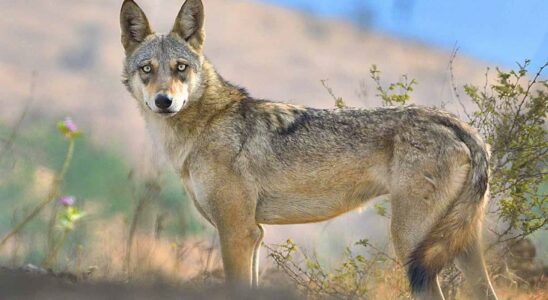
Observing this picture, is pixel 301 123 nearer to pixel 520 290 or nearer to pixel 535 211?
pixel 535 211

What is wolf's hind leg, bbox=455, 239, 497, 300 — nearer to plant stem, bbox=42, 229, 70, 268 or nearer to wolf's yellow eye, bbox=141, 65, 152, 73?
wolf's yellow eye, bbox=141, 65, 152, 73

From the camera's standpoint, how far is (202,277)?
9055 millimetres

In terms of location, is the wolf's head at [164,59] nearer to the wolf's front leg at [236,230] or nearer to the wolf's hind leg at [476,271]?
the wolf's front leg at [236,230]

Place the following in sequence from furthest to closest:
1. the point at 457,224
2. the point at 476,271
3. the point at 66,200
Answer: the point at 66,200
the point at 476,271
the point at 457,224

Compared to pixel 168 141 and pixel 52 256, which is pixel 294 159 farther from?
pixel 52 256

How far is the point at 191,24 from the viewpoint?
7754 mm

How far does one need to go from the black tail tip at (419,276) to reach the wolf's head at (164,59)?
2244mm

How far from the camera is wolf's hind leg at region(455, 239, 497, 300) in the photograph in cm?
738

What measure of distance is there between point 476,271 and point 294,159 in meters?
1.73

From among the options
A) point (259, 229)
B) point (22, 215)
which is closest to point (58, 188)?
point (22, 215)

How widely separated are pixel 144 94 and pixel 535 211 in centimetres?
448

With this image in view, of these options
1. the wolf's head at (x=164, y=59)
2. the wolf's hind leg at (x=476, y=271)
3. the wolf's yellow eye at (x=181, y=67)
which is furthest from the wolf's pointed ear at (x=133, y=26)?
the wolf's hind leg at (x=476, y=271)

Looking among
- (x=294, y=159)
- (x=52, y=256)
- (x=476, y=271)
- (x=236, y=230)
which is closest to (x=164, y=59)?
(x=294, y=159)

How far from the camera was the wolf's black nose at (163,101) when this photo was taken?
Result: 7203 mm
